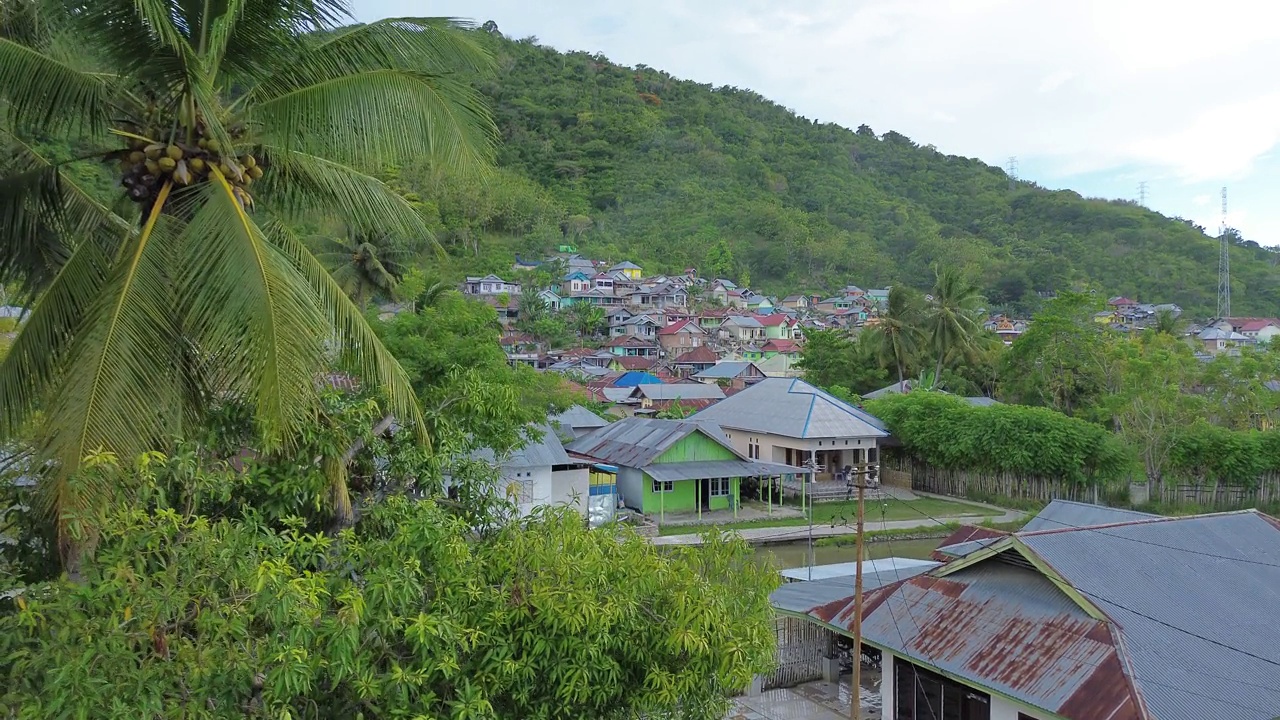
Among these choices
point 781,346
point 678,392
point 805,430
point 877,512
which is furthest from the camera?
point 781,346

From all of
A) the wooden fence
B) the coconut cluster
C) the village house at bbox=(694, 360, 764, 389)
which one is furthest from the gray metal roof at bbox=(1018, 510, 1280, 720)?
the village house at bbox=(694, 360, 764, 389)

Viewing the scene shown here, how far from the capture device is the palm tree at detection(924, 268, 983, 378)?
125 feet

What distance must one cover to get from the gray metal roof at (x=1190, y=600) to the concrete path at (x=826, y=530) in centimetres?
1171

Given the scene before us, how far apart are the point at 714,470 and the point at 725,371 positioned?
77.5 feet

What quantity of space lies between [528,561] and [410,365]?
14.7 meters

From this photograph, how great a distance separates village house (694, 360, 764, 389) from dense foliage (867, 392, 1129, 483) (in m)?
16.7

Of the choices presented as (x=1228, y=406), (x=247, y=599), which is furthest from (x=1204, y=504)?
(x=247, y=599)

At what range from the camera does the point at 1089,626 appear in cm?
939

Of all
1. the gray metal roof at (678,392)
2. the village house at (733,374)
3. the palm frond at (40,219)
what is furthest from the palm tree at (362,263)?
the palm frond at (40,219)

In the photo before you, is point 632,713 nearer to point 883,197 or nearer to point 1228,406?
point 1228,406

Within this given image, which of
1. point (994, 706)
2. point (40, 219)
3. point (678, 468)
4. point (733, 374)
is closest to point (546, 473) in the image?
point (678, 468)

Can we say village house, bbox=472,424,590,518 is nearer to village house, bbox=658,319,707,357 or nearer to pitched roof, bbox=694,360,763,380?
pitched roof, bbox=694,360,763,380

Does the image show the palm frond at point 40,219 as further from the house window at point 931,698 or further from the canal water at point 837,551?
the canal water at point 837,551

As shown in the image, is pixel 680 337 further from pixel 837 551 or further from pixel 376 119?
pixel 376 119
